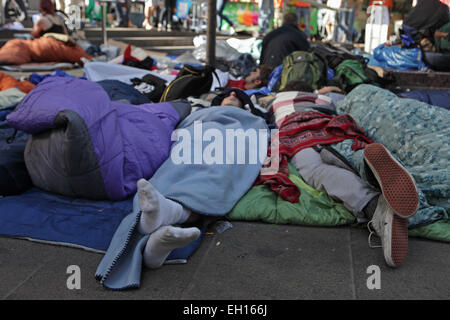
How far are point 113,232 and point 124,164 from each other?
47 centimetres

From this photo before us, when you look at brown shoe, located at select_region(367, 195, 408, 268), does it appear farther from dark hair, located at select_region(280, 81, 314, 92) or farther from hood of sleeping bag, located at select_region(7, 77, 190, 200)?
dark hair, located at select_region(280, 81, 314, 92)

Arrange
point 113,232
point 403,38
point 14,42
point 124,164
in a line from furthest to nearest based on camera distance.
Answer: point 14,42, point 403,38, point 124,164, point 113,232

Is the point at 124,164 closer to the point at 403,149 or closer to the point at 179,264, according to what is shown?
the point at 179,264

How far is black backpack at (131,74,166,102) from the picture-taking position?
4.66 m

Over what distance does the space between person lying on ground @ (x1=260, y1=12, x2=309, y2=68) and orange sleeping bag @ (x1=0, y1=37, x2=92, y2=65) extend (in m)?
3.33

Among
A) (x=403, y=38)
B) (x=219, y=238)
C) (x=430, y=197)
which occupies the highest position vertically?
(x=403, y=38)

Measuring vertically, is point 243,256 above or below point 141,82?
below

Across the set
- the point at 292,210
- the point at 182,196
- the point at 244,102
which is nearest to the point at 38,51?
the point at 244,102

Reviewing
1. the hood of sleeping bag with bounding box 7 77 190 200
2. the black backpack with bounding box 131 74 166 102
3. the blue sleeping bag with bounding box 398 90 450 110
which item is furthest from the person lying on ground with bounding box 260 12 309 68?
the hood of sleeping bag with bounding box 7 77 190 200

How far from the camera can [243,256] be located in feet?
6.97

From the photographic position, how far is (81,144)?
7.75ft

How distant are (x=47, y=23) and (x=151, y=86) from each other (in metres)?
4.47
